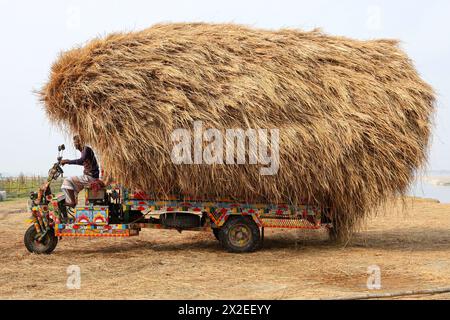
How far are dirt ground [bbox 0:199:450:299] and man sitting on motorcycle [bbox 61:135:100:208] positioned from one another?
0.97m

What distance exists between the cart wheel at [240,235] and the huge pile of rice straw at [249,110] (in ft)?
1.43

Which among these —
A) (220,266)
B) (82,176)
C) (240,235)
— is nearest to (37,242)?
(82,176)

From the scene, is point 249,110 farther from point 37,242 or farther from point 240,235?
point 37,242

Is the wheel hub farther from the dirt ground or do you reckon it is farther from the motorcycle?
the motorcycle

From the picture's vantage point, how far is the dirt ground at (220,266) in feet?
20.7

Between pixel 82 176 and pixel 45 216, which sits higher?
pixel 82 176

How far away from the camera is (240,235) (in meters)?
9.20

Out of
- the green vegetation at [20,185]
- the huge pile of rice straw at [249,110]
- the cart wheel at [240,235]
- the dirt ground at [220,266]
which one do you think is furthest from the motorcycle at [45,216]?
the green vegetation at [20,185]

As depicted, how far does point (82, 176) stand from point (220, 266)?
9.39 ft

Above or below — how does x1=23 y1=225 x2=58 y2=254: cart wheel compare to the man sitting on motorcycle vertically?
below

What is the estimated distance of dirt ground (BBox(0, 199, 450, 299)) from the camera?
6305 mm

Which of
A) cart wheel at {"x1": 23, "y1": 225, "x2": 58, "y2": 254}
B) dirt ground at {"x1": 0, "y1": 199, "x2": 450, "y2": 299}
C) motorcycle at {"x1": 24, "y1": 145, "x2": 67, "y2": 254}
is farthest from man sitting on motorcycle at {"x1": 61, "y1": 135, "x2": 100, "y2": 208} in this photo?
dirt ground at {"x1": 0, "y1": 199, "x2": 450, "y2": 299}

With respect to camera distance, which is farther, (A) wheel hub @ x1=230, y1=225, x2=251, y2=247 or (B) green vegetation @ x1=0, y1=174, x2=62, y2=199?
(B) green vegetation @ x1=0, y1=174, x2=62, y2=199

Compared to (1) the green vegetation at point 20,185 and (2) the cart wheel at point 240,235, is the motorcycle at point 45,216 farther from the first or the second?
(1) the green vegetation at point 20,185
